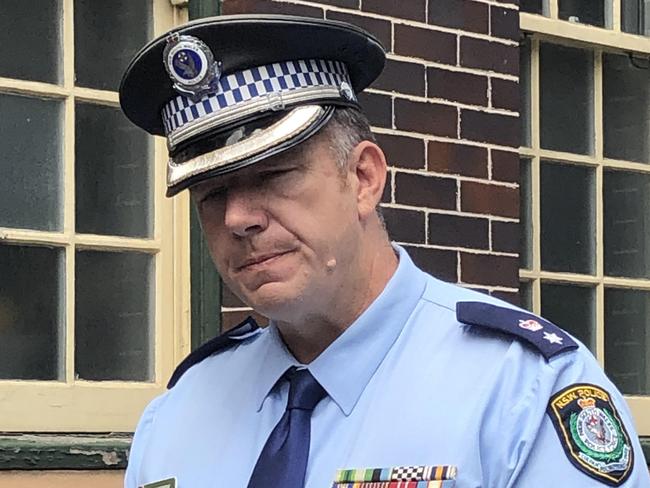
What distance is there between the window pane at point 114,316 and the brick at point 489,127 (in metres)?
1.07

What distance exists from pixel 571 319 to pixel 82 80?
1.87 metres

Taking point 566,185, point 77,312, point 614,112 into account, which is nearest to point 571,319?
point 566,185

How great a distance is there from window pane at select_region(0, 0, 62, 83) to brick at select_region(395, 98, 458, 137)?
983 millimetres

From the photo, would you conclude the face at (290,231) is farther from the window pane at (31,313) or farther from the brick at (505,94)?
the brick at (505,94)

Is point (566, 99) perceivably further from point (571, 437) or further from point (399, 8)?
point (571, 437)

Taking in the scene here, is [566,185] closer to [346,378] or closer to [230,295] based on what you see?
[230,295]

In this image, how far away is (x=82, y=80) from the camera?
371cm

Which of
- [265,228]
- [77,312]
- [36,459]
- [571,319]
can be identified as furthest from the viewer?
[571,319]

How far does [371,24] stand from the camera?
4.05 metres

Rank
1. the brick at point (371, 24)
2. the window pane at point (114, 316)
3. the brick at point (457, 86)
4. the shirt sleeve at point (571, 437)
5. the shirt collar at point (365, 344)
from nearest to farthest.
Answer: the shirt sleeve at point (571, 437) < the shirt collar at point (365, 344) < the window pane at point (114, 316) < the brick at point (371, 24) < the brick at point (457, 86)

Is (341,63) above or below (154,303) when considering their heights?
above

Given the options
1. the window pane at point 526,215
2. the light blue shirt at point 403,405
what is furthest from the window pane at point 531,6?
the light blue shirt at point 403,405

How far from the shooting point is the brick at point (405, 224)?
4.05 m

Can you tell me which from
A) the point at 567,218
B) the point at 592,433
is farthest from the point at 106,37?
the point at 592,433
